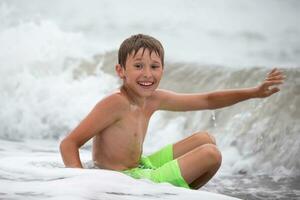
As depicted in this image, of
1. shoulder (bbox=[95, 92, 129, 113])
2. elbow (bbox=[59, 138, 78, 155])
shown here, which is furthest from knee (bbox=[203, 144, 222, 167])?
elbow (bbox=[59, 138, 78, 155])

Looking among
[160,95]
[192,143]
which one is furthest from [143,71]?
[192,143]

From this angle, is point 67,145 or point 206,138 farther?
point 206,138

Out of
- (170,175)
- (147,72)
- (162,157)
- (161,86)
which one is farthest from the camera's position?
(161,86)

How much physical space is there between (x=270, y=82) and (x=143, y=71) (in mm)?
667

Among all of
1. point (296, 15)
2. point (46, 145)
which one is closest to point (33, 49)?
point (46, 145)

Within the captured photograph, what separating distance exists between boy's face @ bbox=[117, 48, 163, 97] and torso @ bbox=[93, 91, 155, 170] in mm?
121

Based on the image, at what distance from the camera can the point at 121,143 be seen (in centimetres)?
324

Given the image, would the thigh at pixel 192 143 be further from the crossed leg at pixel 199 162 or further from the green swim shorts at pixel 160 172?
the crossed leg at pixel 199 162

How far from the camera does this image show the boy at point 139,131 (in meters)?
3.08

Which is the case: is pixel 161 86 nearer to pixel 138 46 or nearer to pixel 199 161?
pixel 138 46

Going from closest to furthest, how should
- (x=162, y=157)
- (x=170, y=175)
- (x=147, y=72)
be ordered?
(x=170, y=175)
(x=147, y=72)
(x=162, y=157)

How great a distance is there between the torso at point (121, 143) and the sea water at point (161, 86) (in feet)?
0.40

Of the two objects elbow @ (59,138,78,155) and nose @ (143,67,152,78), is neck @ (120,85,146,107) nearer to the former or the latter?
nose @ (143,67,152,78)

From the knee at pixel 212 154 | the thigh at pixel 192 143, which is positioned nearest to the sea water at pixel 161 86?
the thigh at pixel 192 143
